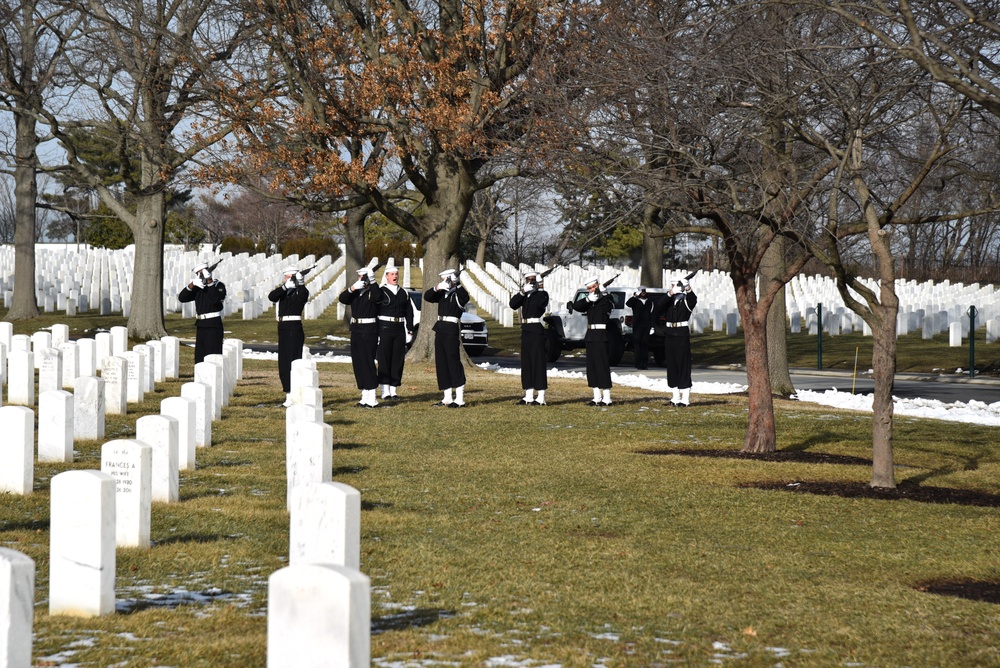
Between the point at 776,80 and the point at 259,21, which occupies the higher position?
the point at 259,21

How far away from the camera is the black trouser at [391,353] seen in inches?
723

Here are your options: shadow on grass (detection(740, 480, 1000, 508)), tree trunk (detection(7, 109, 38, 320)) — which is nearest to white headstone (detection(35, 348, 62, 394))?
shadow on grass (detection(740, 480, 1000, 508))

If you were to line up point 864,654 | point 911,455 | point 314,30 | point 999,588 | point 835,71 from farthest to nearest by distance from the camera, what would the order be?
point 314,30
point 911,455
point 835,71
point 999,588
point 864,654

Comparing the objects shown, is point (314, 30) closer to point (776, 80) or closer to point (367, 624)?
point (776, 80)

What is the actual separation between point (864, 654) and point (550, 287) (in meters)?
47.7

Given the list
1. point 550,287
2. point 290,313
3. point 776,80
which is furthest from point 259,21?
point 550,287

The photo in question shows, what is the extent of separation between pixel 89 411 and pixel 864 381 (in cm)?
1679

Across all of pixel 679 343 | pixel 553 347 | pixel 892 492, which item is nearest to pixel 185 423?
pixel 892 492

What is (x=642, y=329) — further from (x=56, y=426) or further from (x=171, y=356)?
(x=56, y=426)

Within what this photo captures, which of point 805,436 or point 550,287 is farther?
point 550,287

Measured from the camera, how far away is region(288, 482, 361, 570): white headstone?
5.87 m

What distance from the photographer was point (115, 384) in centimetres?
1466

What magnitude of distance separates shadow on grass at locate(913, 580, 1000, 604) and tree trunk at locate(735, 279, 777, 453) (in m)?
5.48

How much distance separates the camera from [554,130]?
15.8 metres
